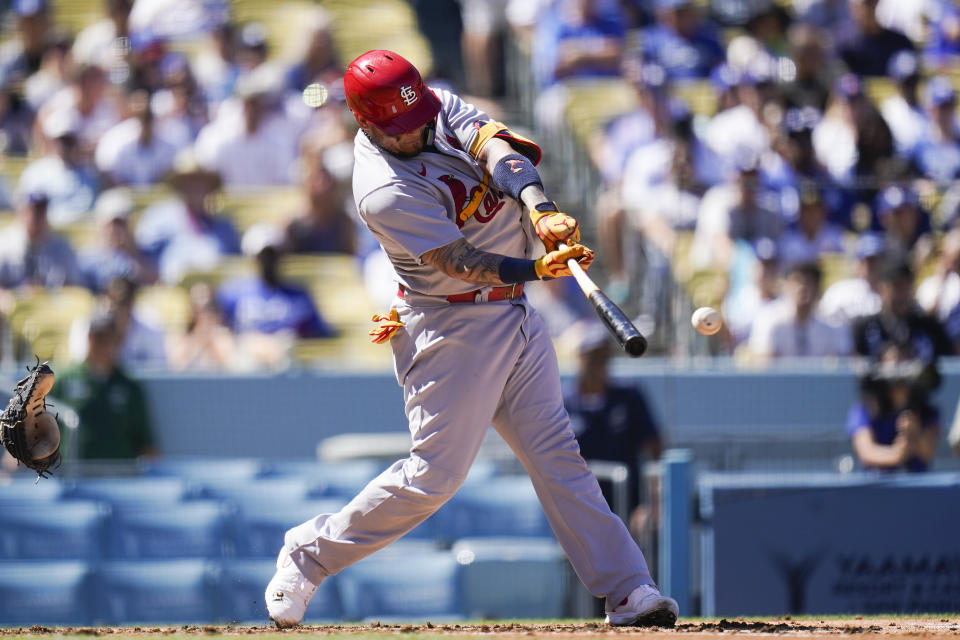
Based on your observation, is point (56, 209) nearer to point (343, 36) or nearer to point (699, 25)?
point (343, 36)

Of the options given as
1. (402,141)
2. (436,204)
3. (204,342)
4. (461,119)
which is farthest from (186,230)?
(436,204)

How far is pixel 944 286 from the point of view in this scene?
1011 centimetres

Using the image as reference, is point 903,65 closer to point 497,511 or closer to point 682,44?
point 682,44

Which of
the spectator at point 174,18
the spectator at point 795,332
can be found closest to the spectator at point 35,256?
the spectator at point 174,18

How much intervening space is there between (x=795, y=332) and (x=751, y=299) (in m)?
0.40

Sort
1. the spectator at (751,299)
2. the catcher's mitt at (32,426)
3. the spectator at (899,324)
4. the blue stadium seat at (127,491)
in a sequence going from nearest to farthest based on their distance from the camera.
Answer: the catcher's mitt at (32,426), the blue stadium seat at (127,491), the spectator at (899,324), the spectator at (751,299)

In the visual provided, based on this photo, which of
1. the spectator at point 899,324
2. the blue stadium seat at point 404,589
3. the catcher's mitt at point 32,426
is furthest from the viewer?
the spectator at point 899,324

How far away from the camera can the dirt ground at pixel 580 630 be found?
500 cm

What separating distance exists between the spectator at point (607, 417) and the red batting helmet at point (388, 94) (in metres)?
3.70

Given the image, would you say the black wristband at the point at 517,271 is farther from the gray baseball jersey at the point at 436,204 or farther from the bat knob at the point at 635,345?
the bat knob at the point at 635,345

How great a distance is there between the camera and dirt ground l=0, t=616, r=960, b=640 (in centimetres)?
500

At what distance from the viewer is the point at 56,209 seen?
10781mm

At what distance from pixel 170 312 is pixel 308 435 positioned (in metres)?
1.37

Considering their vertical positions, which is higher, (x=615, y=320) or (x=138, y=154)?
(x=615, y=320)
